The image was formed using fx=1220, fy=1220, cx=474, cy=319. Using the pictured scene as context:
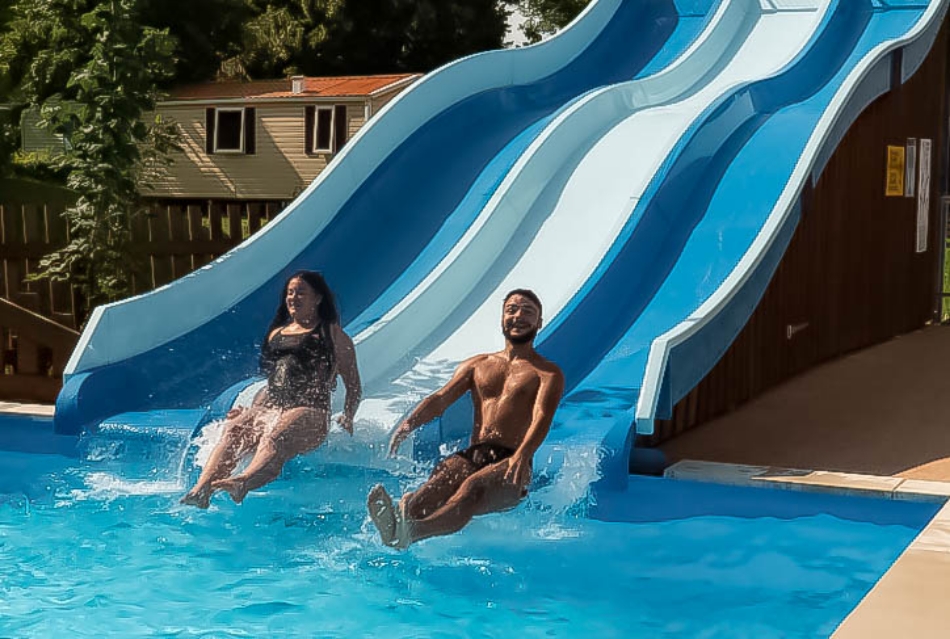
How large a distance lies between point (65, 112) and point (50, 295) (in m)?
1.51

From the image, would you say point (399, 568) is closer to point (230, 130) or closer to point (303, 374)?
point (303, 374)

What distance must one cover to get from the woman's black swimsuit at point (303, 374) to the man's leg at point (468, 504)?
Result: 1.26 m

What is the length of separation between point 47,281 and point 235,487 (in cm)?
469

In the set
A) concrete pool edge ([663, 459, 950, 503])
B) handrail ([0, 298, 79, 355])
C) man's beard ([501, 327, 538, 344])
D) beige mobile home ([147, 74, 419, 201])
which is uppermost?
beige mobile home ([147, 74, 419, 201])

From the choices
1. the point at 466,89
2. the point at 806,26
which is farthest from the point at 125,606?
the point at 806,26

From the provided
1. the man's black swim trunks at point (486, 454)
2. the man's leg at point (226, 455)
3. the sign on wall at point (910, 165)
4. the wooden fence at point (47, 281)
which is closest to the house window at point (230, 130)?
the wooden fence at point (47, 281)

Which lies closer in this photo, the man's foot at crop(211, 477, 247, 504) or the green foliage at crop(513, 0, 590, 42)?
the man's foot at crop(211, 477, 247, 504)

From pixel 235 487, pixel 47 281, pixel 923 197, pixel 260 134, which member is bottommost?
pixel 235 487

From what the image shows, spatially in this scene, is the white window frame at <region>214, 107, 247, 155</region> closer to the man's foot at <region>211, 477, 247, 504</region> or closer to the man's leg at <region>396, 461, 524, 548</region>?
the man's foot at <region>211, 477, 247, 504</region>

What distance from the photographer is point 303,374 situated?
659 cm

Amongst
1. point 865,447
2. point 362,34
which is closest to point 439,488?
point 865,447

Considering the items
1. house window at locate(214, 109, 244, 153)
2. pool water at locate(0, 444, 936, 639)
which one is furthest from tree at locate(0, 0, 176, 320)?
house window at locate(214, 109, 244, 153)

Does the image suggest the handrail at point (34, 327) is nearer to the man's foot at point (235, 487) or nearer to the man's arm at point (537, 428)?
the man's foot at point (235, 487)

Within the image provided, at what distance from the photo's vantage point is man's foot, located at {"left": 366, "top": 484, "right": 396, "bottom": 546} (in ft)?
17.4
